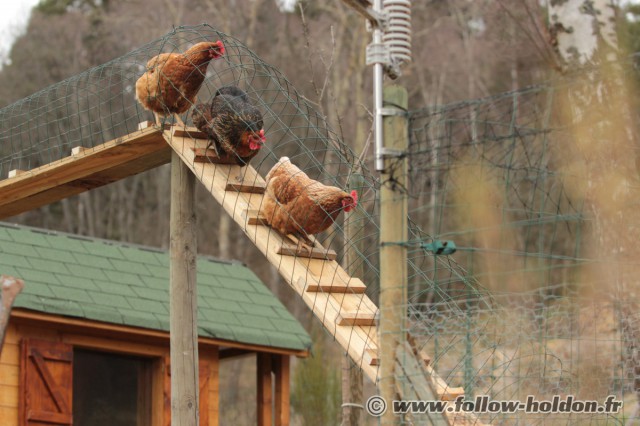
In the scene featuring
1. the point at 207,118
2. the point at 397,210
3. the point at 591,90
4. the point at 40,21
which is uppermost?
the point at 40,21

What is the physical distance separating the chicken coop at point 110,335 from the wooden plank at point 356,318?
3.60 metres

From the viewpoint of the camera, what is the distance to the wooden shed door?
29.7 feet

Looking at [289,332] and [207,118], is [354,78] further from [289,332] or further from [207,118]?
[207,118]

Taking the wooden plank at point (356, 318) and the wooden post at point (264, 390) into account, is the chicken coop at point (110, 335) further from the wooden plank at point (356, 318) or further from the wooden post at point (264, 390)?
the wooden plank at point (356, 318)

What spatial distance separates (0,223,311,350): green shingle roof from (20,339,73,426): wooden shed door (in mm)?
356

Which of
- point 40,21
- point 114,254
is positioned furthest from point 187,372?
point 40,21

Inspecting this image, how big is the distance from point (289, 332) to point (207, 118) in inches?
142

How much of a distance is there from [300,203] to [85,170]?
7.06 feet

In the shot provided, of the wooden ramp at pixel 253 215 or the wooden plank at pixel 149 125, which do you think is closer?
the wooden ramp at pixel 253 215

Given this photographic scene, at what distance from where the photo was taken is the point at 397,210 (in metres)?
5.18

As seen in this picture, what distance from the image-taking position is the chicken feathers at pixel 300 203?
6.74 metres

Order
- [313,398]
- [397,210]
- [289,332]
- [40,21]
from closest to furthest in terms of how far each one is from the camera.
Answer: [397,210] → [289,332] → [313,398] → [40,21]

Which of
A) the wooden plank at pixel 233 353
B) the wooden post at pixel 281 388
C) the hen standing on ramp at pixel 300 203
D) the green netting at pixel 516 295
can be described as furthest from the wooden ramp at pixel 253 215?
the wooden post at pixel 281 388

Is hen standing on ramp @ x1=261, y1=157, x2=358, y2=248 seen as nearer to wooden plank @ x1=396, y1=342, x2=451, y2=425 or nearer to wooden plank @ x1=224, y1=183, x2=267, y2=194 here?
wooden plank @ x1=224, y1=183, x2=267, y2=194
